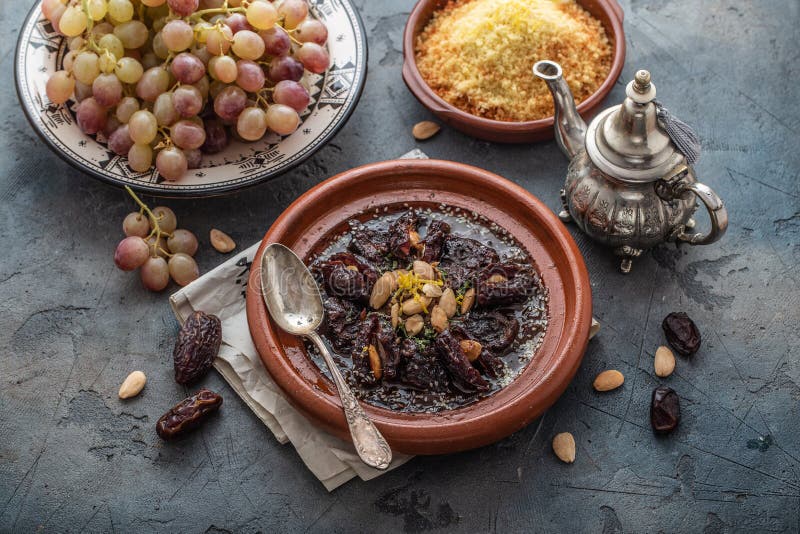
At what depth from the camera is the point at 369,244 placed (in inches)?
65.1

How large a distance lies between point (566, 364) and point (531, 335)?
4.4 inches

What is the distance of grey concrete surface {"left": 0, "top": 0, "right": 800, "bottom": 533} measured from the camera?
4.98 ft

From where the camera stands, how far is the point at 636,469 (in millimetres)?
1548

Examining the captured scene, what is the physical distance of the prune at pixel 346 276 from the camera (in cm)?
156

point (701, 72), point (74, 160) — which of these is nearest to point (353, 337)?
point (74, 160)

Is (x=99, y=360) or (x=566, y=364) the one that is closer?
(x=566, y=364)

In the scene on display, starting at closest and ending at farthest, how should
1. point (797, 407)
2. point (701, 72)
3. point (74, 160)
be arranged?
point (797, 407) < point (74, 160) < point (701, 72)

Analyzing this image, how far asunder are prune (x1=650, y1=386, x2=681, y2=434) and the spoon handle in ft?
1.84

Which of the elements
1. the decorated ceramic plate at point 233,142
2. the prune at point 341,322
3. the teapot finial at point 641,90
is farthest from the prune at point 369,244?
the teapot finial at point 641,90

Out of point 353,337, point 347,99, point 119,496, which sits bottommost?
point 119,496

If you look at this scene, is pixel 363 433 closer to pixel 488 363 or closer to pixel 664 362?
pixel 488 363

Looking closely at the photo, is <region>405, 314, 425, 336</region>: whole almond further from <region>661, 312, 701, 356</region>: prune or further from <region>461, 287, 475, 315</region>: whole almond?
<region>661, 312, 701, 356</region>: prune

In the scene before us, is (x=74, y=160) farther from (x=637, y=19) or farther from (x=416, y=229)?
(x=637, y=19)

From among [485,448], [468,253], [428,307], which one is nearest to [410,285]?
[428,307]
